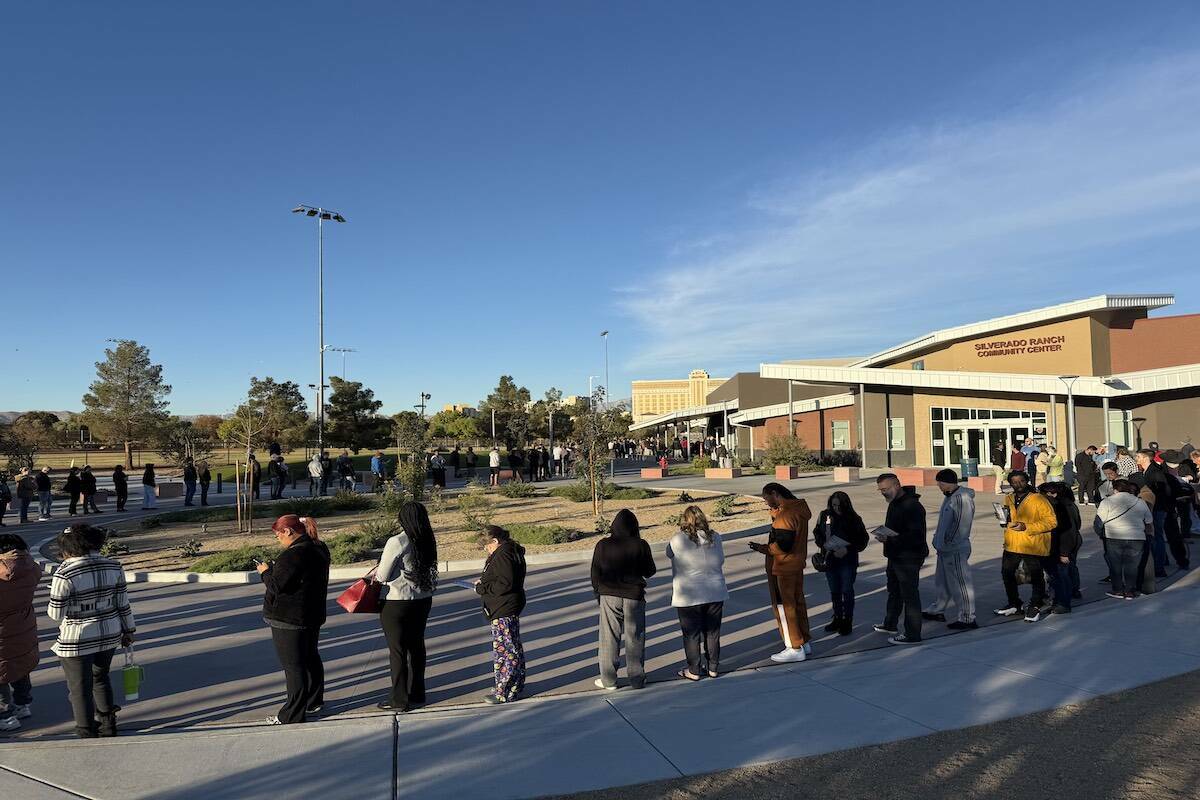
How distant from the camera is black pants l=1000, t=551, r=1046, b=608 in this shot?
760cm

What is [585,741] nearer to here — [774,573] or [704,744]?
[704,744]

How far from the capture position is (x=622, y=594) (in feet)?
19.1

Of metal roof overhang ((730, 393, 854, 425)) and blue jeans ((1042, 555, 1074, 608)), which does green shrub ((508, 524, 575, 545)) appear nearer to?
blue jeans ((1042, 555, 1074, 608))

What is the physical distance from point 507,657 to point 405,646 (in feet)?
2.46

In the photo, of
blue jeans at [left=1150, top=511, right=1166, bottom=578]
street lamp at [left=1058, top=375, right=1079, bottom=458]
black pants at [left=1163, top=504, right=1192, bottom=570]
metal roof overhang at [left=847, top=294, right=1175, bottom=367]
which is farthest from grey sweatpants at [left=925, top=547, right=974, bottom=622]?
metal roof overhang at [left=847, top=294, right=1175, bottom=367]

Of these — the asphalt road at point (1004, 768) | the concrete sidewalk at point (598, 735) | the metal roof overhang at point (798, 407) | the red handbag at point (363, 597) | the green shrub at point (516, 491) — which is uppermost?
the metal roof overhang at point (798, 407)

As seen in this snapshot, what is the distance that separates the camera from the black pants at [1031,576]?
24.9ft

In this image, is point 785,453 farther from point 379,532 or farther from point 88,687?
point 88,687

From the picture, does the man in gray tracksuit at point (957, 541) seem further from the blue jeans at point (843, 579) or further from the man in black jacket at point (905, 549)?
the blue jeans at point (843, 579)

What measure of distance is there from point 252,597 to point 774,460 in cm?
2416

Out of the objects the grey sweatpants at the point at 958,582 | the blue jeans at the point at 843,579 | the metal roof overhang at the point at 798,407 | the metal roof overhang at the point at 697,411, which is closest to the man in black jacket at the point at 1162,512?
the grey sweatpants at the point at 958,582

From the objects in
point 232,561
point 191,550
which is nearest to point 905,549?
point 232,561

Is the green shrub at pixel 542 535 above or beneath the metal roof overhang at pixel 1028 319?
beneath

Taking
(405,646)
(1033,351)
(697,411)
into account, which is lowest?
(405,646)
